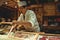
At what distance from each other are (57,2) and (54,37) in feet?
8.24

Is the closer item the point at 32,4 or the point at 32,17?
the point at 32,17

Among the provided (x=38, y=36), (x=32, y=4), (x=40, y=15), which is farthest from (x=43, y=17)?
(x=38, y=36)

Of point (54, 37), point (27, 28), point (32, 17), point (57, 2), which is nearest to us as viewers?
point (54, 37)

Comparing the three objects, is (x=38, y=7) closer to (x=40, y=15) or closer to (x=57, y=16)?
(x=40, y=15)

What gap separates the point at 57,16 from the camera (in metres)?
4.19

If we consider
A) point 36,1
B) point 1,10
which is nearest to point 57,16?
point 36,1

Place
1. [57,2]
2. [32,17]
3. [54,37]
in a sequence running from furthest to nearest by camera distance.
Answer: [57,2], [32,17], [54,37]

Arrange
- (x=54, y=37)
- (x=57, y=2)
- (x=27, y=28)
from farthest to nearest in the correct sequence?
(x=57, y=2) < (x=27, y=28) < (x=54, y=37)

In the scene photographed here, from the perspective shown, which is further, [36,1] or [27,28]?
[36,1]

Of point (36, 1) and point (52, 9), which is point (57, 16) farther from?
point (36, 1)

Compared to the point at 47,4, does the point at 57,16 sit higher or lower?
lower

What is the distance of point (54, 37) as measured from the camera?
167 cm

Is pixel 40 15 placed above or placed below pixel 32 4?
below

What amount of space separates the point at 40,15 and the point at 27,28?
202cm
